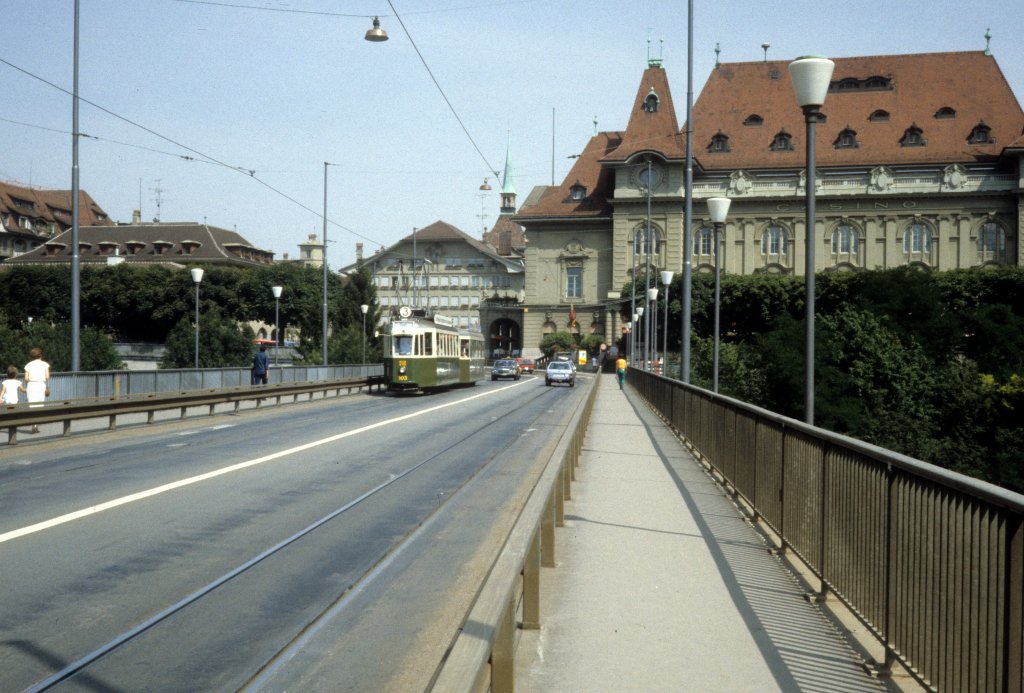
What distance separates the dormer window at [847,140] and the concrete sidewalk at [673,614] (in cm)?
9365

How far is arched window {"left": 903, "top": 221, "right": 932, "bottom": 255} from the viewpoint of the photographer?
3848 inches

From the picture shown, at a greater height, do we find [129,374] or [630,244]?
[630,244]

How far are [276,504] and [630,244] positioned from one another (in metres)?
93.7

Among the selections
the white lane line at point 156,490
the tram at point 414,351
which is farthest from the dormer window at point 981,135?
the white lane line at point 156,490

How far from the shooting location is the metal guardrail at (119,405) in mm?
20156

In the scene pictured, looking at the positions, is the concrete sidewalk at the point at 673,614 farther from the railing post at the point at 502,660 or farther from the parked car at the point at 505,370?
the parked car at the point at 505,370

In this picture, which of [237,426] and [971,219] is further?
[971,219]

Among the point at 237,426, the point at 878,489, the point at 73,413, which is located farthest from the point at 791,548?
the point at 237,426

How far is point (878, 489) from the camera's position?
6.39 metres

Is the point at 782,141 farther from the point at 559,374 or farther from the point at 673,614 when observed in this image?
the point at 673,614

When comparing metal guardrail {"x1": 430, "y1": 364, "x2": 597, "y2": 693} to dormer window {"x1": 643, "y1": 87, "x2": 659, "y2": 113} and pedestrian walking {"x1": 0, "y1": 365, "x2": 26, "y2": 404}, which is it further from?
dormer window {"x1": 643, "y1": 87, "x2": 659, "y2": 113}

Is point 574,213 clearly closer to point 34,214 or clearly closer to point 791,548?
point 34,214

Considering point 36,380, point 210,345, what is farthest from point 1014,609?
point 210,345

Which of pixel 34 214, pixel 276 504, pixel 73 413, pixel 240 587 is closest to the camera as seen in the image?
pixel 240 587
